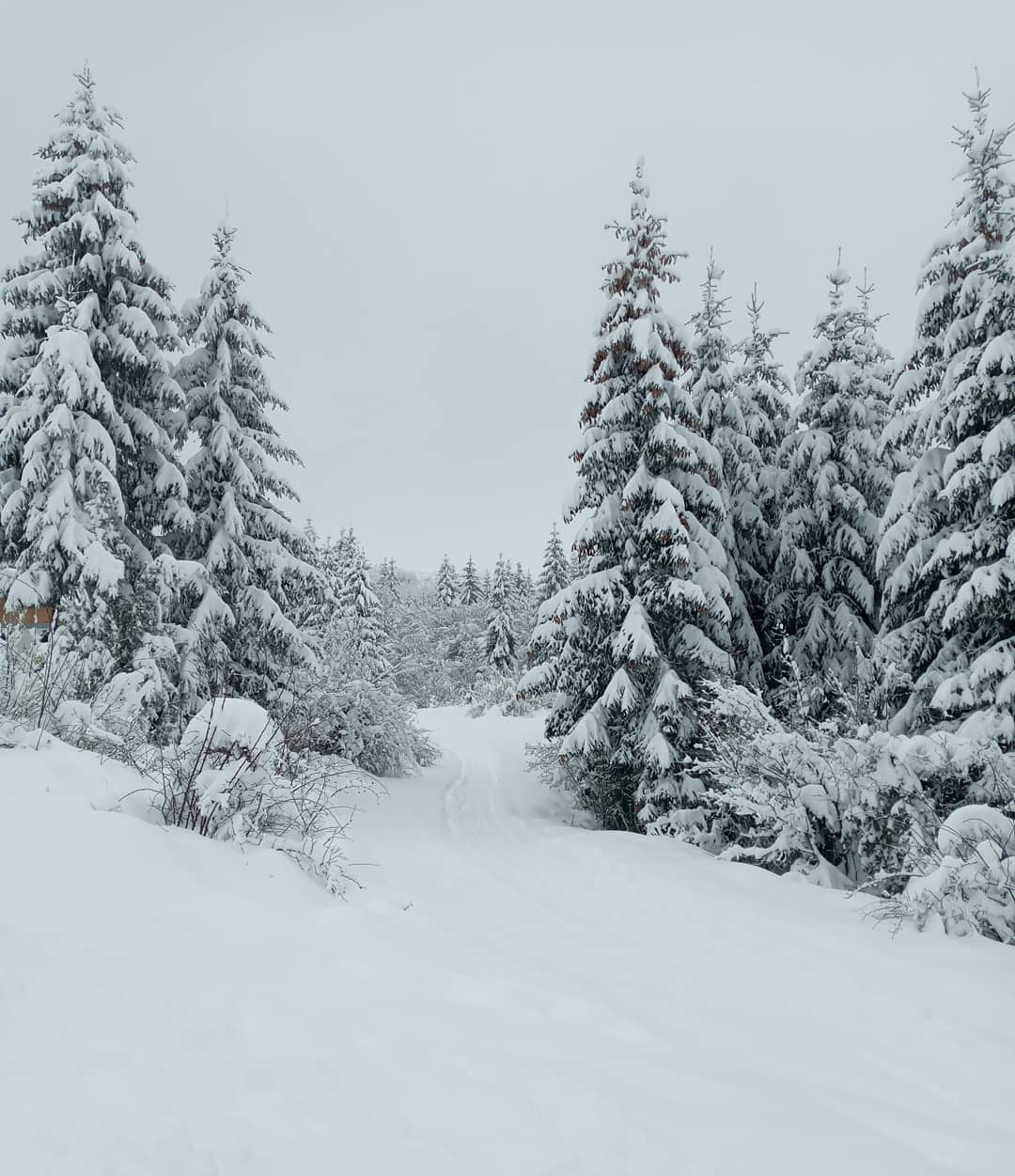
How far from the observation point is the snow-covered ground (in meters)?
1.89

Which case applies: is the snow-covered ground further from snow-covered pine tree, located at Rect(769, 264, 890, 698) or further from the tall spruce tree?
snow-covered pine tree, located at Rect(769, 264, 890, 698)

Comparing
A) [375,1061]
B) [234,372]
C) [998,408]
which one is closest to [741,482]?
[998,408]

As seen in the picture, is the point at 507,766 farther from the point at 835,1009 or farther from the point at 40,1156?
the point at 40,1156

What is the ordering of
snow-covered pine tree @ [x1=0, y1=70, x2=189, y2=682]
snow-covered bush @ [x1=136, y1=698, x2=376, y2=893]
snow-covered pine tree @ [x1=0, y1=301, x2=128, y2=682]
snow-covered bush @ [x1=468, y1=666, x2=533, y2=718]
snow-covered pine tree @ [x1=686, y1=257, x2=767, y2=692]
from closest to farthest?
1. snow-covered bush @ [x1=136, y1=698, x2=376, y2=893]
2. snow-covered pine tree @ [x1=0, y1=301, x2=128, y2=682]
3. snow-covered pine tree @ [x1=0, y1=70, x2=189, y2=682]
4. snow-covered pine tree @ [x1=686, y1=257, x2=767, y2=692]
5. snow-covered bush @ [x1=468, y1=666, x2=533, y2=718]

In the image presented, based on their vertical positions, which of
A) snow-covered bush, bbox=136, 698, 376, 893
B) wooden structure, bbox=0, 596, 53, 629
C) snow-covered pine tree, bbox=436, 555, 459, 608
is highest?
snow-covered pine tree, bbox=436, 555, 459, 608

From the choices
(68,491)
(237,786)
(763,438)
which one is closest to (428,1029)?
(237,786)

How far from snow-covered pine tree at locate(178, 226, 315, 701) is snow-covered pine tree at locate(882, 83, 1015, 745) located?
10564 millimetres

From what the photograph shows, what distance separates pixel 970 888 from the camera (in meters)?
4.93

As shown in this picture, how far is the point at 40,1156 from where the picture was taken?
5.28 feet

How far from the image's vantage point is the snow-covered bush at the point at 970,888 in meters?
4.80

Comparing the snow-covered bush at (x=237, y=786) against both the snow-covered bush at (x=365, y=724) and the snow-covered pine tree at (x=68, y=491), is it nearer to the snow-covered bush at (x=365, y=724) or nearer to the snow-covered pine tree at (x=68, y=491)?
the snow-covered pine tree at (x=68, y=491)

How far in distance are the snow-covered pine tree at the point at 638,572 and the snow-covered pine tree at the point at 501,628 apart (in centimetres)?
3347

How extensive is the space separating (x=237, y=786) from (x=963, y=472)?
31.8 ft

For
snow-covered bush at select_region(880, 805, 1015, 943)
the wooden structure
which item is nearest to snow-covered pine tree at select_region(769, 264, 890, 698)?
snow-covered bush at select_region(880, 805, 1015, 943)
